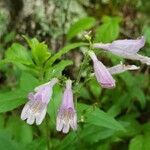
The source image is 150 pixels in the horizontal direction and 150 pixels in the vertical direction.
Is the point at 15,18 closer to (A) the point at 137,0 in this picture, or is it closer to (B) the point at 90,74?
(A) the point at 137,0

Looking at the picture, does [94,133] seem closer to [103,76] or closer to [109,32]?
[103,76]

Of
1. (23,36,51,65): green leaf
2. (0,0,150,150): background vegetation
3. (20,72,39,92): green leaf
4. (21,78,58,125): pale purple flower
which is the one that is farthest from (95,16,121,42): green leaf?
(21,78,58,125): pale purple flower

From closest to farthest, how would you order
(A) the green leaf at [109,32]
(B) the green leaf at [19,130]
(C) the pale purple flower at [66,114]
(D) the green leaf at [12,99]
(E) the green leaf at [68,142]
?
1. (C) the pale purple flower at [66,114]
2. (D) the green leaf at [12,99]
3. (E) the green leaf at [68,142]
4. (B) the green leaf at [19,130]
5. (A) the green leaf at [109,32]

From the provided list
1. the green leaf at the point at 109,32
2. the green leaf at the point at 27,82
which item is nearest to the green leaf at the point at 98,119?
the green leaf at the point at 27,82

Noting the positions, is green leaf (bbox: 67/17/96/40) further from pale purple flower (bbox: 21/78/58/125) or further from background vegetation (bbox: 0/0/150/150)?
pale purple flower (bbox: 21/78/58/125)

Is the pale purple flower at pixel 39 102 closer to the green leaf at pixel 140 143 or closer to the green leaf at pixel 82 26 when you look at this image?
the green leaf at pixel 140 143

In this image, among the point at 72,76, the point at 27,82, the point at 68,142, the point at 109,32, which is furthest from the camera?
the point at 72,76

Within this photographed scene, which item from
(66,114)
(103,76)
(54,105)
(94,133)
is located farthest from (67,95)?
(94,133)
